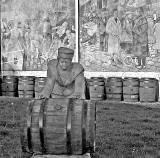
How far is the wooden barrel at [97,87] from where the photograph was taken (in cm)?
1395

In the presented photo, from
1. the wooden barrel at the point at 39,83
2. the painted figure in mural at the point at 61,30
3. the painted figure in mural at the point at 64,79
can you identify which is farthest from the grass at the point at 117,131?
the painted figure in mural at the point at 61,30

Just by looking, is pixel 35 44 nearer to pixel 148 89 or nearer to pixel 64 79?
pixel 148 89

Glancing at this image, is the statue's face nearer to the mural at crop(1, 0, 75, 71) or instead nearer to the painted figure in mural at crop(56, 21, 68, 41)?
the mural at crop(1, 0, 75, 71)

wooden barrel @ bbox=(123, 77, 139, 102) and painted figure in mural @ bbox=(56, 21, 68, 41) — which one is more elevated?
painted figure in mural @ bbox=(56, 21, 68, 41)

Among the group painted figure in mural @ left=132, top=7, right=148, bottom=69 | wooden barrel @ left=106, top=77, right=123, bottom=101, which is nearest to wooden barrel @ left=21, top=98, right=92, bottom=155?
wooden barrel @ left=106, top=77, right=123, bottom=101

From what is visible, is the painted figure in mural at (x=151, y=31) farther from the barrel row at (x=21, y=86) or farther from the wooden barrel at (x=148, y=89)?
the barrel row at (x=21, y=86)

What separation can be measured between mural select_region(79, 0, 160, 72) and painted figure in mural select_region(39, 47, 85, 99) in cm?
876

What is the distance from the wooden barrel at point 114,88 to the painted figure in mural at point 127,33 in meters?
1.29

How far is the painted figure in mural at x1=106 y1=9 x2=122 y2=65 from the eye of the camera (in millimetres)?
14617

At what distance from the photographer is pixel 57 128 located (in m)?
5.05

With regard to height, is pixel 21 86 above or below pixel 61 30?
below

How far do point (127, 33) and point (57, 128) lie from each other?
9981 millimetres

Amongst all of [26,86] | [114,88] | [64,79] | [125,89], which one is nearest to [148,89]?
[125,89]

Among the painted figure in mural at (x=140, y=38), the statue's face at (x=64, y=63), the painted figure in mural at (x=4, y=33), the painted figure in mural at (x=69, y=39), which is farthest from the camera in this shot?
the painted figure in mural at (x=4, y=33)
